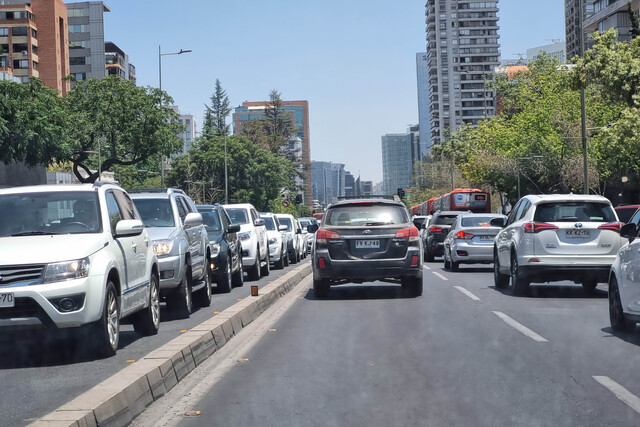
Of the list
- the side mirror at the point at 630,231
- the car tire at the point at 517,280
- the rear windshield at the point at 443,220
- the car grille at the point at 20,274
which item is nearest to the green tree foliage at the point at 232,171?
the rear windshield at the point at 443,220

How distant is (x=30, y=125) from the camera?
38625 mm

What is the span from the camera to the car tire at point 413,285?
1578 centimetres

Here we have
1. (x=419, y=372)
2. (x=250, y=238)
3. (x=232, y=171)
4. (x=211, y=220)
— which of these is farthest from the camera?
(x=232, y=171)

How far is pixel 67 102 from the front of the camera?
49.2m

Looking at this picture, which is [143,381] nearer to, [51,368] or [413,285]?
[51,368]

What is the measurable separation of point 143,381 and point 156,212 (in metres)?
7.15

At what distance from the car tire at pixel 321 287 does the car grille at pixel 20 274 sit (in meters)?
8.13

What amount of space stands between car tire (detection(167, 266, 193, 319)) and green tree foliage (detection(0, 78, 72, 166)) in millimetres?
27084

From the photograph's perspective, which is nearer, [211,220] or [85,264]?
[85,264]

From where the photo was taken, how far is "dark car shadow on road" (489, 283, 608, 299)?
1565 cm

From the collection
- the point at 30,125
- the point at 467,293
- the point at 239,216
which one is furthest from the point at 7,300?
the point at 30,125

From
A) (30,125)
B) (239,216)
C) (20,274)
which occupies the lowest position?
(20,274)

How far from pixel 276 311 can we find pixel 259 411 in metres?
7.77

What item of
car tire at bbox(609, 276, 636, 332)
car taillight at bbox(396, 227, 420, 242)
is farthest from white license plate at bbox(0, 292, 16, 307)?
car taillight at bbox(396, 227, 420, 242)
